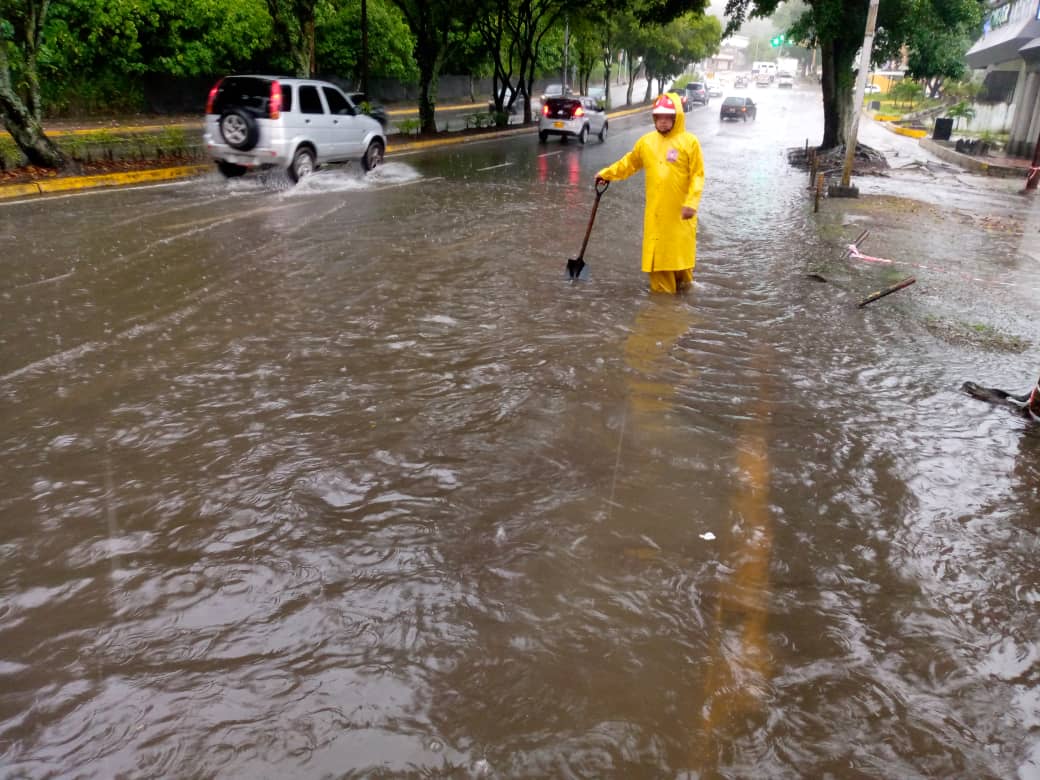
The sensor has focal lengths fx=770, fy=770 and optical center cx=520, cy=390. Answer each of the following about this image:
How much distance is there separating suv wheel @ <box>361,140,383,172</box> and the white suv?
1567 millimetres

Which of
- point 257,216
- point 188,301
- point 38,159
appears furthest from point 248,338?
point 38,159

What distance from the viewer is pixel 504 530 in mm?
3496

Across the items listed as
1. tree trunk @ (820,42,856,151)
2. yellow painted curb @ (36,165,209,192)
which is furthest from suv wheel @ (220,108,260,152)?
tree trunk @ (820,42,856,151)

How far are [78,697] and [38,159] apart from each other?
13.1m

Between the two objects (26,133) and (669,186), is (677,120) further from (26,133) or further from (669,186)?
(26,133)

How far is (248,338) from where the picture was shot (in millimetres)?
5840

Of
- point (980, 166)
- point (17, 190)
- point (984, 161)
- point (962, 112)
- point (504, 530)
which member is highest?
point (962, 112)

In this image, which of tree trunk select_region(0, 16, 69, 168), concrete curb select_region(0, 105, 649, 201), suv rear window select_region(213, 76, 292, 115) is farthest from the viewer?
suv rear window select_region(213, 76, 292, 115)

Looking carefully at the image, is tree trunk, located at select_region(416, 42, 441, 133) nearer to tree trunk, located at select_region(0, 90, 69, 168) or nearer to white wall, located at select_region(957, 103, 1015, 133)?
tree trunk, located at select_region(0, 90, 69, 168)

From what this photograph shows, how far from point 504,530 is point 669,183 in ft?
14.8

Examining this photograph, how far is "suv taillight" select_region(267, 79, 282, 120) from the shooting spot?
42.0 ft

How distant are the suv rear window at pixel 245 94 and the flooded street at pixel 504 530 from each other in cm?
621

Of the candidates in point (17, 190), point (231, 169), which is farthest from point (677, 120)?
point (17, 190)

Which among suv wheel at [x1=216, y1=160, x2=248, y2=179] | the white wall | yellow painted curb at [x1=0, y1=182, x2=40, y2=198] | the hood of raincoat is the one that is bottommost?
yellow painted curb at [x1=0, y1=182, x2=40, y2=198]
